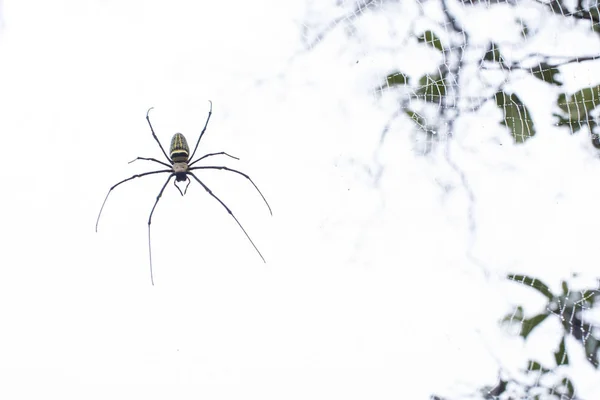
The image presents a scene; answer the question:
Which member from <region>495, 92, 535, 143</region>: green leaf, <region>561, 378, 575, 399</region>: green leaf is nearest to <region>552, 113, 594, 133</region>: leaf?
<region>495, 92, 535, 143</region>: green leaf

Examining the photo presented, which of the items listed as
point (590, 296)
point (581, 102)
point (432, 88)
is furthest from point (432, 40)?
point (590, 296)

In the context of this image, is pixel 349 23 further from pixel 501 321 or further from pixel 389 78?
pixel 501 321

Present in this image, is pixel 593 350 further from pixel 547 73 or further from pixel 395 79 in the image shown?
pixel 395 79

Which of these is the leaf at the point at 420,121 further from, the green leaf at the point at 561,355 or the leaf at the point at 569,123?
the green leaf at the point at 561,355

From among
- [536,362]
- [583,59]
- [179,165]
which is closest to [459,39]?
[583,59]

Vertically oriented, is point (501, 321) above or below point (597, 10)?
below

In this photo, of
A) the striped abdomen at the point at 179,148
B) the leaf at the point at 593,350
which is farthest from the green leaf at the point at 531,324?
the striped abdomen at the point at 179,148
